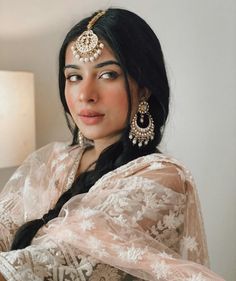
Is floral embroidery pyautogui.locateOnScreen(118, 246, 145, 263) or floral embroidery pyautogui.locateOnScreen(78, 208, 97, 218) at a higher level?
floral embroidery pyautogui.locateOnScreen(78, 208, 97, 218)

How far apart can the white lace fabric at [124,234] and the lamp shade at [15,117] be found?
0.54 m

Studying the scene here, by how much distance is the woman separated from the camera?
0.77 meters

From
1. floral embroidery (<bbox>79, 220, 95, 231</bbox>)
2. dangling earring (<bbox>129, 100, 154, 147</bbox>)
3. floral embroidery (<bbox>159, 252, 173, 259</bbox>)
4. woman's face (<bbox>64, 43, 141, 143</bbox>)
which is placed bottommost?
floral embroidery (<bbox>159, 252, 173, 259</bbox>)

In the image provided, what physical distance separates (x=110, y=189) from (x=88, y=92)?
0.21 m

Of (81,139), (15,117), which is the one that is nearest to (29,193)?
(81,139)

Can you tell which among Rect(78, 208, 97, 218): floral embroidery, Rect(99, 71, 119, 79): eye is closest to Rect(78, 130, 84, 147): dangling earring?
Rect(99, 71, 119, 79): eye

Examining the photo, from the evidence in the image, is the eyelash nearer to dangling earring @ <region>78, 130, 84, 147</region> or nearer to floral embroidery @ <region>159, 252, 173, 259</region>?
dangling earring @ <region>78, 130, 84, 147</region>

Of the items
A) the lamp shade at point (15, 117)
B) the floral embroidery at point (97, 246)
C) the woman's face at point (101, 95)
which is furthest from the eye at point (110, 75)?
the lamp shade at point (15, 117)

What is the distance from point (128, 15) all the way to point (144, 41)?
65mm

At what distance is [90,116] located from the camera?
98 cm

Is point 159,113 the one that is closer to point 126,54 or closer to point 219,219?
point 126,54

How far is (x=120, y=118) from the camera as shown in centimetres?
98

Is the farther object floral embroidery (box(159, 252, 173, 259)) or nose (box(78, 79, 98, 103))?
nose (box(78, 79, 98, 103))

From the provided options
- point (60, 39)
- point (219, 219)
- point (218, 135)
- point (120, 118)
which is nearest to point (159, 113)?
point (120, 118)
